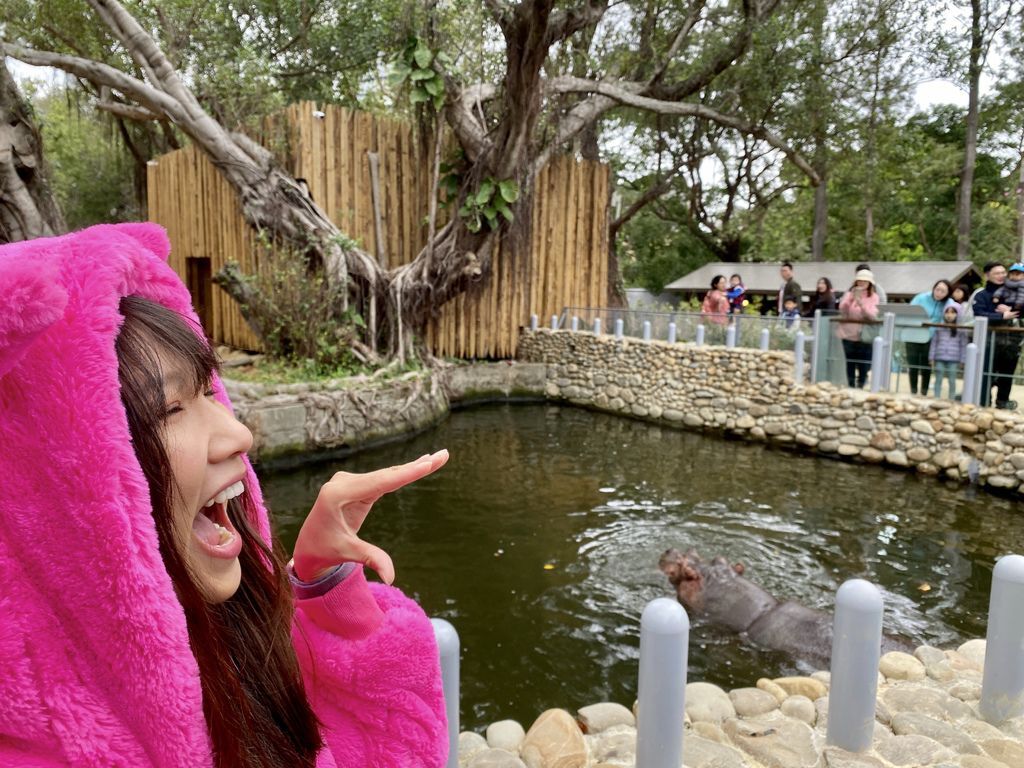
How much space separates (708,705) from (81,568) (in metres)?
2.78

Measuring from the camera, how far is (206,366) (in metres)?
0.85

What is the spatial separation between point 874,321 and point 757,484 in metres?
2.57

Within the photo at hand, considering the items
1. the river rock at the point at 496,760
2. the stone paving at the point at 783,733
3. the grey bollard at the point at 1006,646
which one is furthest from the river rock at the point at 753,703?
the river rock at the point at 496,760

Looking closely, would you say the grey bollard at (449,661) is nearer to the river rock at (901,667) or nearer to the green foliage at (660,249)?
the river rock at (901,667)

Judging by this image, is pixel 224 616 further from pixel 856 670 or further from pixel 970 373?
pixel 970 373

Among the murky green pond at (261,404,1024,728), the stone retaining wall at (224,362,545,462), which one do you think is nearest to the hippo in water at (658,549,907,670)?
the murky green pond at (261,404,1024,728)

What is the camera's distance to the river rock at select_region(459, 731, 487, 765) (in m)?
2.67

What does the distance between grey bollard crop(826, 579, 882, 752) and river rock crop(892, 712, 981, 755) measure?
222mm

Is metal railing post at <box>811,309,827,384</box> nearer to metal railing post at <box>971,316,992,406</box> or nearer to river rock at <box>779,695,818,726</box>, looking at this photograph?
metal railing post at <box>971,316,992,406</box>

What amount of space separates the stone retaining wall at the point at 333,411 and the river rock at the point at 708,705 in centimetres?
552

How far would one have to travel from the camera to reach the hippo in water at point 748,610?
4.12 meters

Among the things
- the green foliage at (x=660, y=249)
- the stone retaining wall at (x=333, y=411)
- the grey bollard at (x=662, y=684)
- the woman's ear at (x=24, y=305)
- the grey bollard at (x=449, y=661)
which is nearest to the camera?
the woman's ear at (x=24, y=305)

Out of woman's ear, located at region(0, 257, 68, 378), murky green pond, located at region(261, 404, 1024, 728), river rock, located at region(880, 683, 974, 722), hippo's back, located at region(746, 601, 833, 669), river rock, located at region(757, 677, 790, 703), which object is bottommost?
murky green pond, located at region(261, 404, 1024, 728)

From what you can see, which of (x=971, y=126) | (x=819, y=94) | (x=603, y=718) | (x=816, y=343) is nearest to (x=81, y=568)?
(x=603, y=718)
